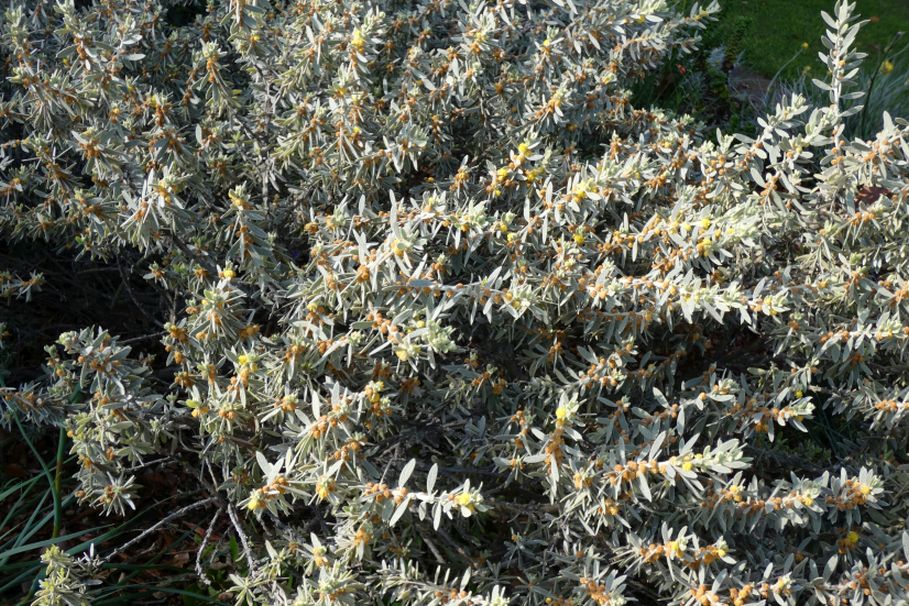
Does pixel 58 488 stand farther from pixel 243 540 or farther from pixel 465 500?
pixel 465 500

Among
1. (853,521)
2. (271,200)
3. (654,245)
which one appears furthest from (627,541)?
(271,200)

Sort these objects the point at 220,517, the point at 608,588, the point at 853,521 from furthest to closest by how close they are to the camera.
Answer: the point at 220,517 → the point at 853,521 → the point at 608,588

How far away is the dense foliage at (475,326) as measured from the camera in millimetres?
2344

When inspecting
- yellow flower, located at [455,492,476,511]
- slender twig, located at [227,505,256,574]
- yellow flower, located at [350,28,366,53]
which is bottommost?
slender twig, located at [227,505,256,574]

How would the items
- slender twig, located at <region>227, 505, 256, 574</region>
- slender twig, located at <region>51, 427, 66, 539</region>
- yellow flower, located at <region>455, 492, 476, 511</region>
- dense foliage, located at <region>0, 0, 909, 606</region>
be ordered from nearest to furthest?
yellow flower, located at <region>455, 492, 476, 511</region> < dense foliage, located at <region>0, 0, 909, 606</region> < slender twig, located at <region>227, 505, 256, 574</region> < slender twig, located at <region>51, 427, 66, 539</region>

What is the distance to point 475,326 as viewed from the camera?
2.80 meters

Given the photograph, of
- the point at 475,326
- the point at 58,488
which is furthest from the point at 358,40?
the point at 58,488

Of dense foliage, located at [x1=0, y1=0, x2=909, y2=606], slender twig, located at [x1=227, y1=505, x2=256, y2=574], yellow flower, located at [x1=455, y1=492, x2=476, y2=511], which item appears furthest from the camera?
slender twig, located at [x1=227, y1=505, x2=256, y2=574]

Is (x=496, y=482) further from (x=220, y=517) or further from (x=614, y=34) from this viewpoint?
(x=614, y=34)

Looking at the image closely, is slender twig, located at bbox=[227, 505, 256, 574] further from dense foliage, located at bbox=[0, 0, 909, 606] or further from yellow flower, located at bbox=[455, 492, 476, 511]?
yellow flower, located at bbox=[455, 492, 476, 511]

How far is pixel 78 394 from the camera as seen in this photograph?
2.87 meters

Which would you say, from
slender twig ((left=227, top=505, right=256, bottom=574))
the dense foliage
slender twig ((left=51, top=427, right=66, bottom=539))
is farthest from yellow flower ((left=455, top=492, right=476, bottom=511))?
slender twig ((left=51, top=427, right=66, bottom=539))

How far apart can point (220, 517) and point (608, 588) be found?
1.46m

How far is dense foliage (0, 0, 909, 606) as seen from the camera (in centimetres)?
234
